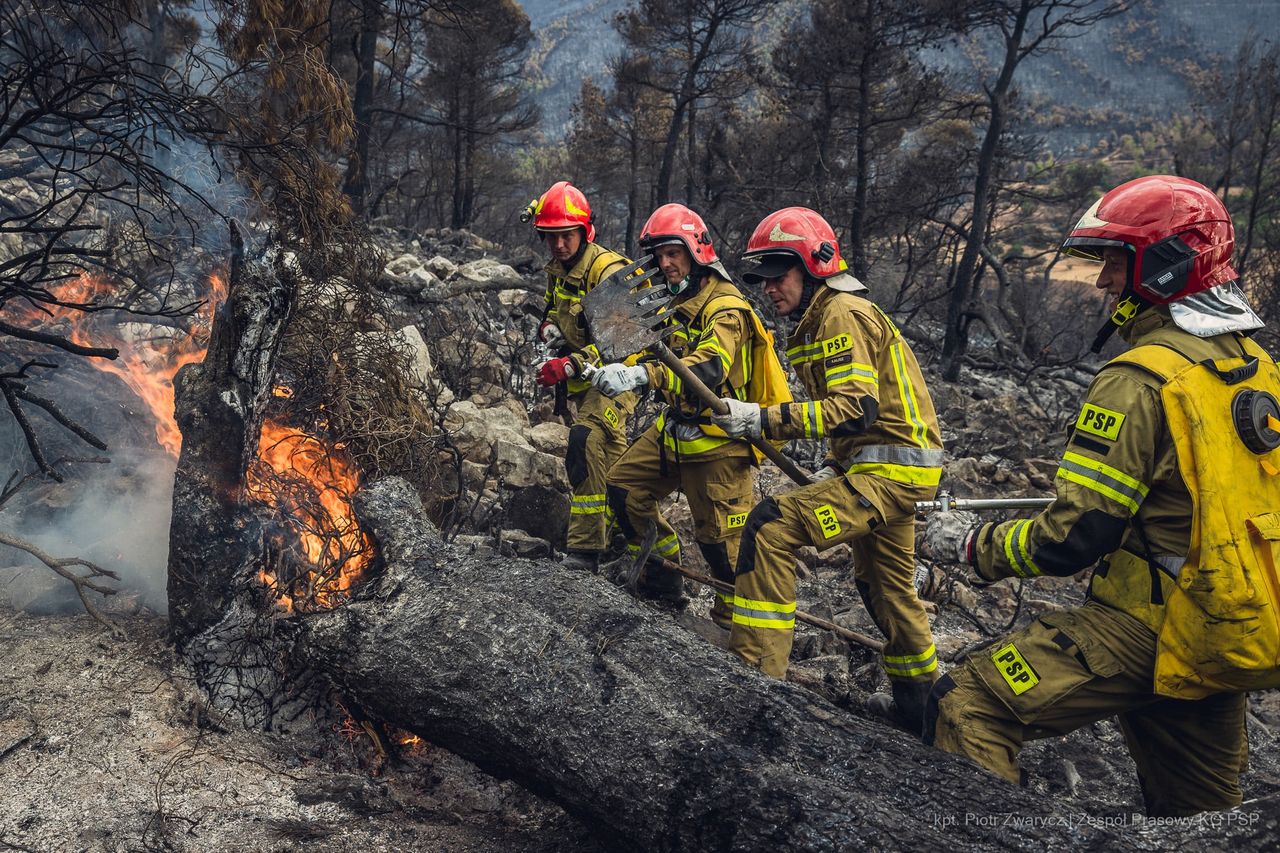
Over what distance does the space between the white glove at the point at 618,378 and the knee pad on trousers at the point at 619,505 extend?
31.0 inches

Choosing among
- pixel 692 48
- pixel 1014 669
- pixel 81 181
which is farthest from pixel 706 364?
pixel 692 48

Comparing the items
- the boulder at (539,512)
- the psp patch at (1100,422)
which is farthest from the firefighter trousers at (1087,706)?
the boulder at (539,512)

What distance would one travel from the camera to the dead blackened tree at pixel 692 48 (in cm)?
1744

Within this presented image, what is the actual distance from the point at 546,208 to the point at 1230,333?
3.65 meters

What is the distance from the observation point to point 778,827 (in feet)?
6.97

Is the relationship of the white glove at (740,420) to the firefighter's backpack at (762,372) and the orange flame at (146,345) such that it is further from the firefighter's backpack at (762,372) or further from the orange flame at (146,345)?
the orange flame at (146,345)

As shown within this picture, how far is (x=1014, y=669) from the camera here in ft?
8.18

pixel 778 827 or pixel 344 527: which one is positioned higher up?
pixel 344 527

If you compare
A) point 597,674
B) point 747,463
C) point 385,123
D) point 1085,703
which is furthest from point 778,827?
point 385,123

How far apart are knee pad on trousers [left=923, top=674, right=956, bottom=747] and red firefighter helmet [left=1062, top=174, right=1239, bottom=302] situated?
1.35 metres

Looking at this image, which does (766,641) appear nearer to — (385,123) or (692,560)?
(692,560)

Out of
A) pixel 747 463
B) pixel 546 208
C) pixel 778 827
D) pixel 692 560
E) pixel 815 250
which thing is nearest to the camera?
pixel 778 827

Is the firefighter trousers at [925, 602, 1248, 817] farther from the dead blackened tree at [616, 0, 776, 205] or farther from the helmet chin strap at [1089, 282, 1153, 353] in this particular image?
the dead blackened tree at [616, 0, 776, 205]

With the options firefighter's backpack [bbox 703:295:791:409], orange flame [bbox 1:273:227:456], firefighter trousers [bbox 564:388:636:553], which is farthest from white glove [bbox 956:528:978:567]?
orange flame [bbox 1:273:227:456]
